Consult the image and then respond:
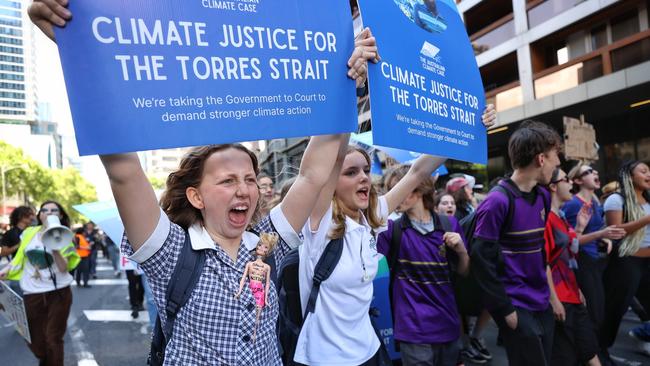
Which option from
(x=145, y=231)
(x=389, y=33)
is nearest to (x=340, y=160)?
(x=389, y=33)

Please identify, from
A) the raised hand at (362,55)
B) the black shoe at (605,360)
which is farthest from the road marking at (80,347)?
the black shoe at (605,360)

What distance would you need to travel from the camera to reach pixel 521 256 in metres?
2.92

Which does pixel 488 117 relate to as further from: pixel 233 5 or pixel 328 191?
pixel 233 5

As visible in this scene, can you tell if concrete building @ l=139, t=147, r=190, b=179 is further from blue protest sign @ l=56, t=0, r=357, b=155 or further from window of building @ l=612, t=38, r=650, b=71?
window of building @ l=612, t=38, r=650, b=71

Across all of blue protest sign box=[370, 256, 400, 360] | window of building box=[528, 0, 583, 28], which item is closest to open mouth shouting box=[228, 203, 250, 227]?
blue protest sign box=[370, 256, 400, 360]

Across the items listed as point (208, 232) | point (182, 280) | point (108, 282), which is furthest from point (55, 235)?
point (108, 282)

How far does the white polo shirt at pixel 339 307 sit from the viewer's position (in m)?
2.16

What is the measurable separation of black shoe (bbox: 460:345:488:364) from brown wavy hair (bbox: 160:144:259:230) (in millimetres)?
4058

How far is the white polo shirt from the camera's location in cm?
216

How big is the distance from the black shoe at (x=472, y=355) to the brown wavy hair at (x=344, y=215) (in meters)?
2.90

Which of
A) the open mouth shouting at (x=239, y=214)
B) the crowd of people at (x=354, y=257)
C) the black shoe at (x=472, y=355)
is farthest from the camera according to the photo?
the black shoe at (x=472, y=355)

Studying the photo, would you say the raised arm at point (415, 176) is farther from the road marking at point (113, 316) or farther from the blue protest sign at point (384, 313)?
the road marking at point (113, 316)

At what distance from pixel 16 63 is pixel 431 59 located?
6.49ft

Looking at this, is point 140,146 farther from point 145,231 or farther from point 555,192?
point 555,192
